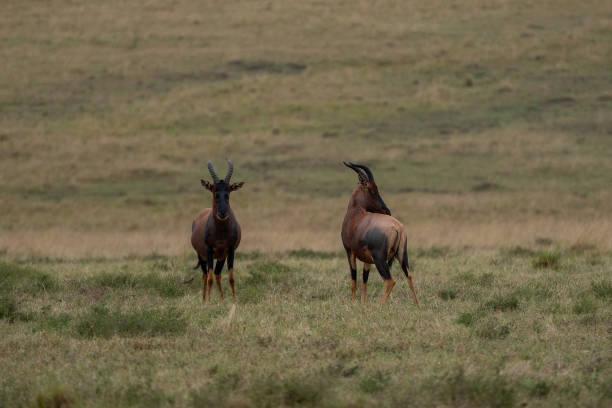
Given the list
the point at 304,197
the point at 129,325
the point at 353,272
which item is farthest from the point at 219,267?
the point at 304,197

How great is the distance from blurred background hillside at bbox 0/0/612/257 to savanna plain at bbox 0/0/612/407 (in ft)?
0.58

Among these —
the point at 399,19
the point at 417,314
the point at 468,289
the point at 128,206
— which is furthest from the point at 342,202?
the point at 399,19

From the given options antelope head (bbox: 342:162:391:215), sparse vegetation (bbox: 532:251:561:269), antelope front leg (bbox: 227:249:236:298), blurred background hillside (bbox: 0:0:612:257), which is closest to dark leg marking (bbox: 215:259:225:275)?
antelope front leg (bbox: 227:249:236:298)

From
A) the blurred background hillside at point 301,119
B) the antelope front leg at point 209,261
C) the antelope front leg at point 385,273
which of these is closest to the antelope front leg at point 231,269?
the antelope front leg at point 209,261

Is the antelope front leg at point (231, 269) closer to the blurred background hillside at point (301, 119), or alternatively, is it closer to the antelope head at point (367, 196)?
the antelope head at point (367, 196)

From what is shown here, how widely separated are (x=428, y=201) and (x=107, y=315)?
65.8ft

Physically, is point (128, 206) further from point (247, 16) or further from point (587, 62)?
point (247, 16)

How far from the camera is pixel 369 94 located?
1848 inches

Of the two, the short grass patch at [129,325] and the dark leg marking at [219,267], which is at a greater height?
the short grass patch at [129,325]

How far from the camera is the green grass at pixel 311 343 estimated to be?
22.5ft

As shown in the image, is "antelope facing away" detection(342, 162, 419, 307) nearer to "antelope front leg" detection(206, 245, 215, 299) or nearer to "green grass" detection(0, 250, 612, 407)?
"green grass" detection(0, 250, 612, 407)

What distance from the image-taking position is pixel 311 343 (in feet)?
28.5

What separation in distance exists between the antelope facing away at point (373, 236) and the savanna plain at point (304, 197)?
503 mm

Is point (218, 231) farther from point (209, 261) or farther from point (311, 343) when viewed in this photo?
point (311, 343)
